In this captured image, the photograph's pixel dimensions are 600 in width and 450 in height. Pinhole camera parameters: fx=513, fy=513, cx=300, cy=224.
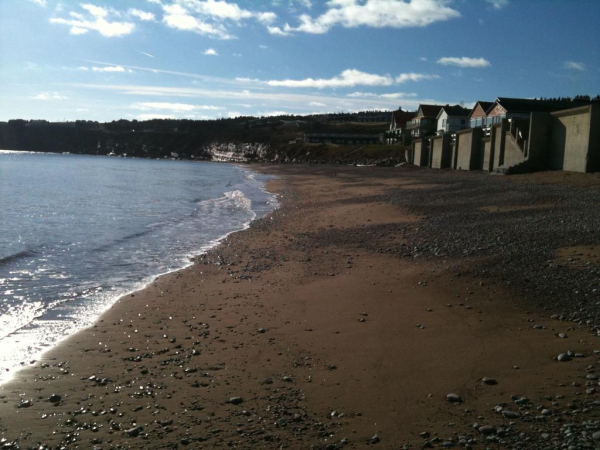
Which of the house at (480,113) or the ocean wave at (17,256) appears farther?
the house at (480,113)

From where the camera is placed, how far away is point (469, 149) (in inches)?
1626

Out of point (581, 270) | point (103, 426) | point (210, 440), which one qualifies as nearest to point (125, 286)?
point (103, 426)

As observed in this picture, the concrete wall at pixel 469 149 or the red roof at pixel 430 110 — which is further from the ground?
the red roof at pixel 430 110

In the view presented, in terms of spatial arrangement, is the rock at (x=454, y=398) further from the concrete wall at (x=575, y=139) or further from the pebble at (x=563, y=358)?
the concrete wall at (x=575, y=139)

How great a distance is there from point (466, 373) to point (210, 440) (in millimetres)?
3004

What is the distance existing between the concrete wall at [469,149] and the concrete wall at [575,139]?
11619mm

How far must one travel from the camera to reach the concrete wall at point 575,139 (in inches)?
959

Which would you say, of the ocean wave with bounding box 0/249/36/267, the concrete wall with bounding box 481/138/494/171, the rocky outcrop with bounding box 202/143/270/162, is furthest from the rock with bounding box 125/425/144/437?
the rocky outcrop with bounding box 202/143/270/162

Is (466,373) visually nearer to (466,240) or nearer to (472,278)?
(472,278)

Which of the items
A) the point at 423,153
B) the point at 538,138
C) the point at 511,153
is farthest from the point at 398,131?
the point at 538,138

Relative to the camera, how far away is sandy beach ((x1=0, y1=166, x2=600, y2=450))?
4.89 metres

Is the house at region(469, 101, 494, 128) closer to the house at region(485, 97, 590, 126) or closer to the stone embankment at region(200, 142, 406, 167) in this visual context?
the house at region(485, 97, 590, 126)

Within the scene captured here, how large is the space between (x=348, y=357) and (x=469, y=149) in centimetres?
3778

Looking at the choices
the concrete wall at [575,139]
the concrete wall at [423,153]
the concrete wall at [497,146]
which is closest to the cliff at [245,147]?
the concrete wall at [423,153]
